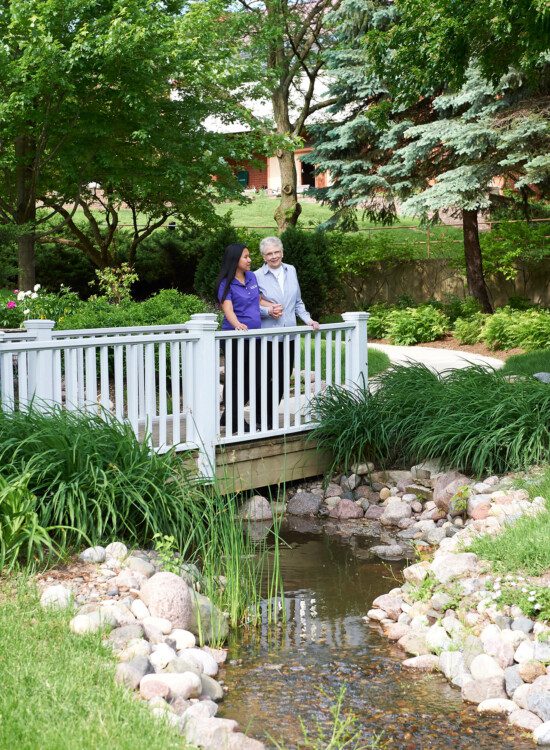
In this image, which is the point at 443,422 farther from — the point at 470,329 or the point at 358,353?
the point at 470,329

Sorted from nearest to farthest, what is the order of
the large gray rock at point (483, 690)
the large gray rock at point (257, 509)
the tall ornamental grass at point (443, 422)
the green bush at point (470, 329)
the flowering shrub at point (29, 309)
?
the large gray rock at point (483, 690)
the tall ornamental grass at point (443, 422)
the large gray rock at point (257, 509)
the flowering shrub at point (29, 309)
the green bush at point (470, 329)

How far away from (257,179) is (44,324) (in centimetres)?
3169

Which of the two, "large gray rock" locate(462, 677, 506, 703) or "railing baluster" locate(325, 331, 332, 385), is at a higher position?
"railing baluster" locate(325, 331, 332, 385)

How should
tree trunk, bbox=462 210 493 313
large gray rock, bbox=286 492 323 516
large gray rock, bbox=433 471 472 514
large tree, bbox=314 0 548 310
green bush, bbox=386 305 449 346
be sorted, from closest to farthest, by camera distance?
large gray rock, bbox=433 471 472 514 → large gray rock, bbox=286 492 323 516 → large tree, bbox=314 0 548 310 → green bush, bbox=386 305 449 346 → tree trunk, bbox=462 210 493 313

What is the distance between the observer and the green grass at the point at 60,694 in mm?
3141

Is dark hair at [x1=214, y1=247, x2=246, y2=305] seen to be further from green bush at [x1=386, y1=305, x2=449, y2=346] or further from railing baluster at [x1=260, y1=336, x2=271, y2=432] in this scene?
green bush at [x1=386, y1=305, x2=449, y2=346]

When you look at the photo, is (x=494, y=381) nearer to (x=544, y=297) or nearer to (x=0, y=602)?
(x=0, y=602)

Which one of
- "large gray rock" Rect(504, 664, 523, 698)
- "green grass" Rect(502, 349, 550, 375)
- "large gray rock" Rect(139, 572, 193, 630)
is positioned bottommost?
"large gray rock" Rect(504, 664, 523, 698)

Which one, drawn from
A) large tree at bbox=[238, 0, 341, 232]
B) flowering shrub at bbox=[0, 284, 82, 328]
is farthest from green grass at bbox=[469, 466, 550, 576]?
large tree at bbox=[238, 0, 341, 232]

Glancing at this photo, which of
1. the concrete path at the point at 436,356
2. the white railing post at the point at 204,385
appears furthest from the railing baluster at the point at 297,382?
the concrete path at the point at 436,356

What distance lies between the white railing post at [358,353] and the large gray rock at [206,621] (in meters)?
3.85

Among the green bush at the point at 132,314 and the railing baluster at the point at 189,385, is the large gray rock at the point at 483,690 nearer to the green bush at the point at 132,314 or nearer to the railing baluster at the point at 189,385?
the railing baluster at the point at 189,385

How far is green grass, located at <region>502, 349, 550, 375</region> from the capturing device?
11034 millimetres

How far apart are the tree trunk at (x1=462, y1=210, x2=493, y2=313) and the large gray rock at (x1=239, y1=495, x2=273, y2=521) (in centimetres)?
1014
